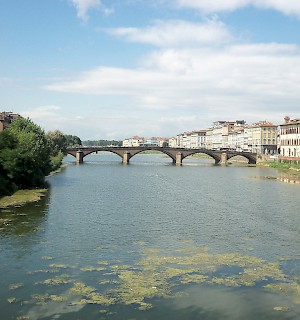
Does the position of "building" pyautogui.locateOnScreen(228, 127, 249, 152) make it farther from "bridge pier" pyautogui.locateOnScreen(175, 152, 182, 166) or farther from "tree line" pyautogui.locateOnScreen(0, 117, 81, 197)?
"tree line" pyautogui.locateOnScreen(0, 117, 81, 197)

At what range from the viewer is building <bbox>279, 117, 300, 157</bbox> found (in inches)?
4156

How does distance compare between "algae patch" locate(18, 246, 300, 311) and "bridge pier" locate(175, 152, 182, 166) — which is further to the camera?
"bridge pier" locate(175, 152, 182, 166)

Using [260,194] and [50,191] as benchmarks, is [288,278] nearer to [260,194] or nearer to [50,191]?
[260,194]

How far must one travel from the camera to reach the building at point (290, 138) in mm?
105562

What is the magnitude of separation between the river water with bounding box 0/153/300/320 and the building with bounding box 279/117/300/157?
6282cm

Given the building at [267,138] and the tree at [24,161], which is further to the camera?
the building at [267,138]

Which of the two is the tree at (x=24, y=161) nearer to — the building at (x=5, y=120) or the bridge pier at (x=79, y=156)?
the building at (x=5, y=120)

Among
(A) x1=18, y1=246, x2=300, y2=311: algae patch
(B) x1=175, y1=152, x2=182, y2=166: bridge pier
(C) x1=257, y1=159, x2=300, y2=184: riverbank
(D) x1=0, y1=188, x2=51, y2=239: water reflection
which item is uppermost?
(B) x1=175, y1=152, x2=182, y2=166: bridge pier

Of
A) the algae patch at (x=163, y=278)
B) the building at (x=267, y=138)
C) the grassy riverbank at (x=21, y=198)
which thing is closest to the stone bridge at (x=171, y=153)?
the building at (x=267, y=138)

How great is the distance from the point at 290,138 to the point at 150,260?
92486 mm

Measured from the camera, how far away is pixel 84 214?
38.7 metres

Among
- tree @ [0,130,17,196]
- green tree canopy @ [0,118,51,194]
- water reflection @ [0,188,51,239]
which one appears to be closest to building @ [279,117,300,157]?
green tree canopy @ [0,118,51,194]

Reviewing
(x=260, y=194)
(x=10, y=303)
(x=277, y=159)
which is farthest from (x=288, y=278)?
(x=277, y=159)

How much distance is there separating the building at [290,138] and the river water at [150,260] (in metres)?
62.8
